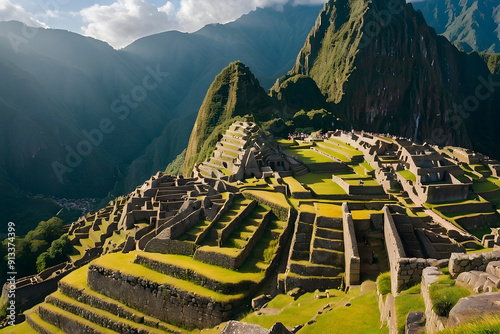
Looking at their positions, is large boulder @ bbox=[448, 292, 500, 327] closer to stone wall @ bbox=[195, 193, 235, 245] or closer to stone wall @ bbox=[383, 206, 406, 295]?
stone wall @ bbox=[383, 206, 406, 295]

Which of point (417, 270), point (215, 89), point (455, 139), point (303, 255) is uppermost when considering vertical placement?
point (215, 89)

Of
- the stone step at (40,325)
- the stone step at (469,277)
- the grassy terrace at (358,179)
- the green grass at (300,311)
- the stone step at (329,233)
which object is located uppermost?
the grassy terrace at (358,179)

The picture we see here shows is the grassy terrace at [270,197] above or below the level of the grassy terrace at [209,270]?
above

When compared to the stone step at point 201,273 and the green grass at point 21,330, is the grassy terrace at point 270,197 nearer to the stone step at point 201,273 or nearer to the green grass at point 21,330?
the stone step at point 201,273

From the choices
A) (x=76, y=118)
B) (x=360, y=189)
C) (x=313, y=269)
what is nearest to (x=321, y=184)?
(x=360, y=189)

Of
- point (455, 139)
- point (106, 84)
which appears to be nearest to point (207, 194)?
point (455, 139)

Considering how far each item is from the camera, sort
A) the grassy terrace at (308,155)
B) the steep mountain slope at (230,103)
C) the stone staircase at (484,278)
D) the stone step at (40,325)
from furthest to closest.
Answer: the steep mountain slope at (230,103) < the grassy terrace at (308,155) < the stone step at (40,325) < the stone staircase at (484,278)

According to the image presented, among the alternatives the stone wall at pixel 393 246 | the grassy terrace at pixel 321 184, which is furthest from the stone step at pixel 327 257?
the grassy terrace at pixel 321 184

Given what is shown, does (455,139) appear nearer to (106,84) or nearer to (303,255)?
(303,255)
